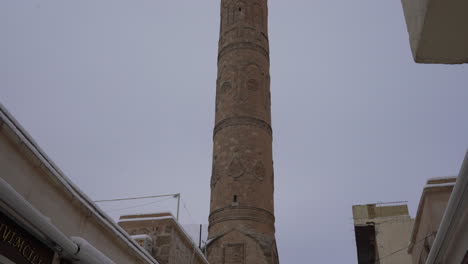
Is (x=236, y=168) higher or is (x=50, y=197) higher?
(x=236, y=168)

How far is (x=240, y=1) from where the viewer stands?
16.0 meters

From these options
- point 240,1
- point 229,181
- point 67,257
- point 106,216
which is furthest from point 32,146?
point 240,1

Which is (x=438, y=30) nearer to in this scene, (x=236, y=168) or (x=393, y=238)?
(x=236, y=168)

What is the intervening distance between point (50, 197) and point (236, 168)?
897 cm

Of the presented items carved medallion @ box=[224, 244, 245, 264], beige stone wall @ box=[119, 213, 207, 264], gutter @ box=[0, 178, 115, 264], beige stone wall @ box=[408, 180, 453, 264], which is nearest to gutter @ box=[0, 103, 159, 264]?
gutter @ box=[0, 178, 115, 264]

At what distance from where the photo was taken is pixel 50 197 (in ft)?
14.7

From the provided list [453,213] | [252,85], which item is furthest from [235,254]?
[453,213]

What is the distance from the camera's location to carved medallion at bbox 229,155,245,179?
43.4 feet

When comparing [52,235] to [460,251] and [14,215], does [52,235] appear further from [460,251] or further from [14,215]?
[460,251]

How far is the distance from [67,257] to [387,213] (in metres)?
12.2

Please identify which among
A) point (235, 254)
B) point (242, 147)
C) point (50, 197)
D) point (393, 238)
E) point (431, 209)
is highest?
point (242, 147)

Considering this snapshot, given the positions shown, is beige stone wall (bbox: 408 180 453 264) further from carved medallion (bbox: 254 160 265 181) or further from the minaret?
carved medallion (bbox: 254 160 265 181)

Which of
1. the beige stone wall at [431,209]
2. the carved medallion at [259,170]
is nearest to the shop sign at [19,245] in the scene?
the beige stone wall at [431,209]

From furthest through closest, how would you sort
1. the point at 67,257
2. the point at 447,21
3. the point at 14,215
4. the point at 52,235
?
the point at 67,257 < the point at 52,235 < the point at 14,215 < the point at 447,21
